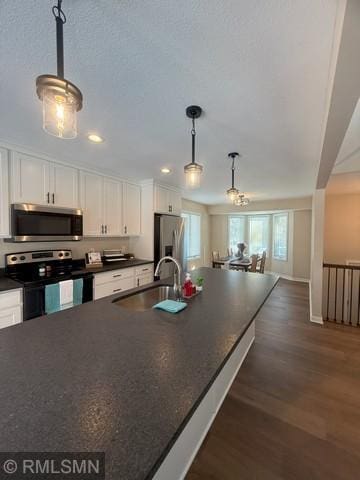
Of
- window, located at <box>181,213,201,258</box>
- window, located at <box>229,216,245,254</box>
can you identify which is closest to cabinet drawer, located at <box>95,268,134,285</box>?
window, located at <box>181,213,201,258</box>

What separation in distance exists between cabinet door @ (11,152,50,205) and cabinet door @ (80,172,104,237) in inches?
19.2

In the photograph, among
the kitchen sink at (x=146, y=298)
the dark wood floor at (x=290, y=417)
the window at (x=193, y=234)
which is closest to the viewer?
the dark wood floor at (x=290, y=417)

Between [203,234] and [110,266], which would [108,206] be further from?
[203,234]

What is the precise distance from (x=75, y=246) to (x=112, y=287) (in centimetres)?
89

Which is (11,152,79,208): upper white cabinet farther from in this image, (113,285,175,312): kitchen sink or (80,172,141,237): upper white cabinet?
(113,285,175,312): kitchen sink

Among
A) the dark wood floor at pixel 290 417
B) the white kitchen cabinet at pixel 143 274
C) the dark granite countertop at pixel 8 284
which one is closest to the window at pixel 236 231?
the white kitchen cabinet at pixel 143 274

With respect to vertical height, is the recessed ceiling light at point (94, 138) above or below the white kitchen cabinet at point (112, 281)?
above

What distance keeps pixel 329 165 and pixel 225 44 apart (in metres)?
2.07

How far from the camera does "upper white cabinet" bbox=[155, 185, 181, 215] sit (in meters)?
3.88

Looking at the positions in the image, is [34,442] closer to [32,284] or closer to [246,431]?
[246,431]

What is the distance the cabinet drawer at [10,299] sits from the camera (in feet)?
6.42

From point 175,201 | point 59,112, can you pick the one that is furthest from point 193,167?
point 175,201

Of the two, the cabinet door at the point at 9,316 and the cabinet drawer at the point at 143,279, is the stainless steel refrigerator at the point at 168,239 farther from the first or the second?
the cabinet door at the point at 9,316

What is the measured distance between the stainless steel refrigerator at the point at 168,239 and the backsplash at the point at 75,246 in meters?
0.71
